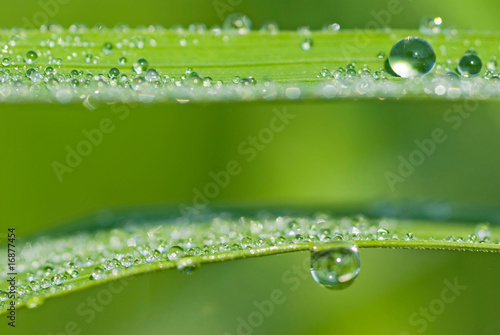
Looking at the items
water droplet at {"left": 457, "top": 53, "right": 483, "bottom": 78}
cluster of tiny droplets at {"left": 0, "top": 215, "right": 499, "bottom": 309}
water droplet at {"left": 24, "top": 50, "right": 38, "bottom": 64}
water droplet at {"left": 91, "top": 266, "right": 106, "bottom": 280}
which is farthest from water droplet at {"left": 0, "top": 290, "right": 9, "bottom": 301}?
water droplet at {"left": 457, "top": 53, "right": 483, "bottom": 78}

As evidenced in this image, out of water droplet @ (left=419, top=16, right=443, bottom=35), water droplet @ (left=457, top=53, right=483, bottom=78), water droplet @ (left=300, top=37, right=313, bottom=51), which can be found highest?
water droplet @ (left=419, top=16, right=443, bottom=35)

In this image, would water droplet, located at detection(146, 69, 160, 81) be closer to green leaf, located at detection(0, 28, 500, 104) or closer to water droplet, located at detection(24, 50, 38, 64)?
A: green leaf, located at detection(0, 28, 500, 104)

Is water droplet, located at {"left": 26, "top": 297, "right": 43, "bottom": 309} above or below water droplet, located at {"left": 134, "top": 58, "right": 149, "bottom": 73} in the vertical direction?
below

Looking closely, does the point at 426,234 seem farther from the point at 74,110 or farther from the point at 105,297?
the point at 74,110

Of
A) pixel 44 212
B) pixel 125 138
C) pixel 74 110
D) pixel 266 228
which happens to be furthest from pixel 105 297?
pixel 266 228

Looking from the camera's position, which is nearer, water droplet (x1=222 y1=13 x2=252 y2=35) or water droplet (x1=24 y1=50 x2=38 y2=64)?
water droplet (x1=24 y1=50 x2=38 y2=64)

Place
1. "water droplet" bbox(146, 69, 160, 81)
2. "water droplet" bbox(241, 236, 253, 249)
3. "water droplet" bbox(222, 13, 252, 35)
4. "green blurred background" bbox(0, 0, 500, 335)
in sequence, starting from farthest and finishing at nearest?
"green blurred background" bbox(0, 0, 500, 335)
"water droplet" bbox(222, 13, 252, 35)
"water droplet" bbox(146, 69, 160, 81)
"water droplet" bbox(241, 236, 253, 249)
